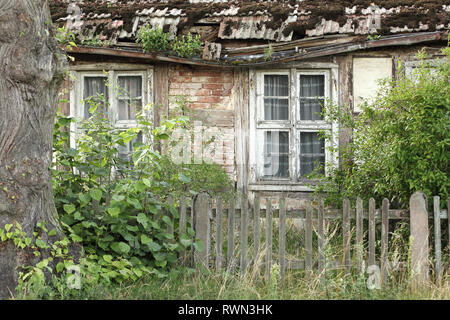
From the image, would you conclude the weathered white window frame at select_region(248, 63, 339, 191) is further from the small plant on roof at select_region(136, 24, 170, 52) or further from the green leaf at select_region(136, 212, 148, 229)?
the green leaf at select_region(136, 212, 148, 229)

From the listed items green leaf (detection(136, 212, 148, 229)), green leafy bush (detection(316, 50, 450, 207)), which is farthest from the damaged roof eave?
green leaf (detection(136, 212, 148, 229))

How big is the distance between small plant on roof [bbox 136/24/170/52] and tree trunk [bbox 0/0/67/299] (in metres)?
3.31

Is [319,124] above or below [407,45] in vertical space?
A: below

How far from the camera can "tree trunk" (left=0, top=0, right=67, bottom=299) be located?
392cm

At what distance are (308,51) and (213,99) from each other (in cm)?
155

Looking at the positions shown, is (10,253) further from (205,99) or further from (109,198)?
(205,99)

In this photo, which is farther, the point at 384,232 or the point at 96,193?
the point at 384,232

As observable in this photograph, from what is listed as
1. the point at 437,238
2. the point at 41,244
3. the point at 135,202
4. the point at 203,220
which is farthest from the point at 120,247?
the point at 437,238

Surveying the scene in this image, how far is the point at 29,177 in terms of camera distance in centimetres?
398

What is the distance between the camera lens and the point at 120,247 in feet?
14.3

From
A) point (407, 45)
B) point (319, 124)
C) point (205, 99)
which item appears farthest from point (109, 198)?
point (407, 45)

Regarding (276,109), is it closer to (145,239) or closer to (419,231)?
(419,231)

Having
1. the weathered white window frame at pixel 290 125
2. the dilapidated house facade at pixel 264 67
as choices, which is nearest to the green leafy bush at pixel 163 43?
the dilapidated house facade at pixel 264 67

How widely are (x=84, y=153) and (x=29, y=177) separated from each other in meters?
0.82
